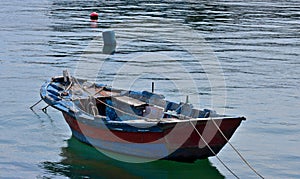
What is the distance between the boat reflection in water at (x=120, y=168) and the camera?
14648 millimetres

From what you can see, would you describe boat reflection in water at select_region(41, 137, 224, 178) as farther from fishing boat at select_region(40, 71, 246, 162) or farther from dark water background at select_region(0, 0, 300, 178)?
fishing boat at select_region(40, 71, 246, 162)

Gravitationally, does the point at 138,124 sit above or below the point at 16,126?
above

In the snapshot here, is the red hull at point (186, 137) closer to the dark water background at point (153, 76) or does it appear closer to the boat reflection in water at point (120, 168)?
the boat reflection in water at point (120, 168)

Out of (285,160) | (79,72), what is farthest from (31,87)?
(285,160)

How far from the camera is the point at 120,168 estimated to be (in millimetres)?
15008

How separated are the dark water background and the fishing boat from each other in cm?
64

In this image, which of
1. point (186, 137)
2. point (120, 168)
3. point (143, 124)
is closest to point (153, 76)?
point (120, 168)

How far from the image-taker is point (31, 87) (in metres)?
23.2

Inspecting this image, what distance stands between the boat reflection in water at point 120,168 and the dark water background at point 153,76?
25mm

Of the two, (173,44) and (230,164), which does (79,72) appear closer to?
(173,44)

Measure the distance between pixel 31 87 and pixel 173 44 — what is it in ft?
38.9

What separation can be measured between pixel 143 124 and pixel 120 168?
160cm

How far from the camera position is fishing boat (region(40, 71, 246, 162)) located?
13766 millimetres

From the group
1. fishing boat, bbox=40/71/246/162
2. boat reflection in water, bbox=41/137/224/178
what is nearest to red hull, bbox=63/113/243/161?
fishing boat, bbox=40/71/246/162
